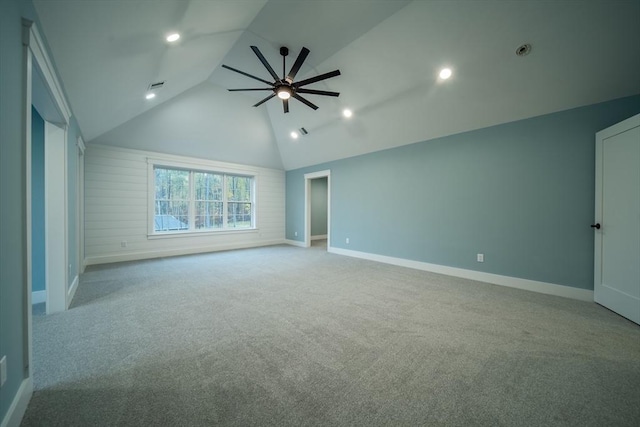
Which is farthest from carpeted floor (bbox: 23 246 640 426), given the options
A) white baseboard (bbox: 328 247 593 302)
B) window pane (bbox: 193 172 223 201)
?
window pane (bbox: 193 172 223 201)

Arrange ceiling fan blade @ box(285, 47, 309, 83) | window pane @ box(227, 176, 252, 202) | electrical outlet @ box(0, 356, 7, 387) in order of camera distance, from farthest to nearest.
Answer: window pane @ box(227, 176, 252, 202) < ceiling fan blade @ box(285, 47, 309, 83) < electrical outlet @ box(0, 356, 7, 387)

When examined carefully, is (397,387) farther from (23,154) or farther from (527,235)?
(527,235)

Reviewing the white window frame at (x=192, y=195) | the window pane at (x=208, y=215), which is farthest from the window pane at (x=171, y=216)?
the window pane at (x=208, y=215)

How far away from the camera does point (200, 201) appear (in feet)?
20.1

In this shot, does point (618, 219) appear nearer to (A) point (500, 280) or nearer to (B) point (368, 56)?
(A) point (500, 280)

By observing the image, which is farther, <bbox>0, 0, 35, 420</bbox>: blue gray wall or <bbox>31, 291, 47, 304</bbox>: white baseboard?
<bbox>31, 291, 47, 304</bbox>: white baseboard

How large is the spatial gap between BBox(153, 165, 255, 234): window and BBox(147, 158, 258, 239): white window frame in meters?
0.02

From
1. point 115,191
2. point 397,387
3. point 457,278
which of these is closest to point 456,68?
point 457,278

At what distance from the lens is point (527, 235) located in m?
3.41

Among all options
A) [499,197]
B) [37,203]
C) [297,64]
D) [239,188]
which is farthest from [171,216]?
[499,197]

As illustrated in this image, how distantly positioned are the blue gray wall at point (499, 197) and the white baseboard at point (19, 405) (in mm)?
4831

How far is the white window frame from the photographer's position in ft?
17.4

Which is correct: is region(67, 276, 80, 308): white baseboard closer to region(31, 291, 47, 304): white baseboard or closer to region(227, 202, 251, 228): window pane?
region(31, 291, 47, 304): white baseboard

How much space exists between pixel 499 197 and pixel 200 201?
6.42 m
